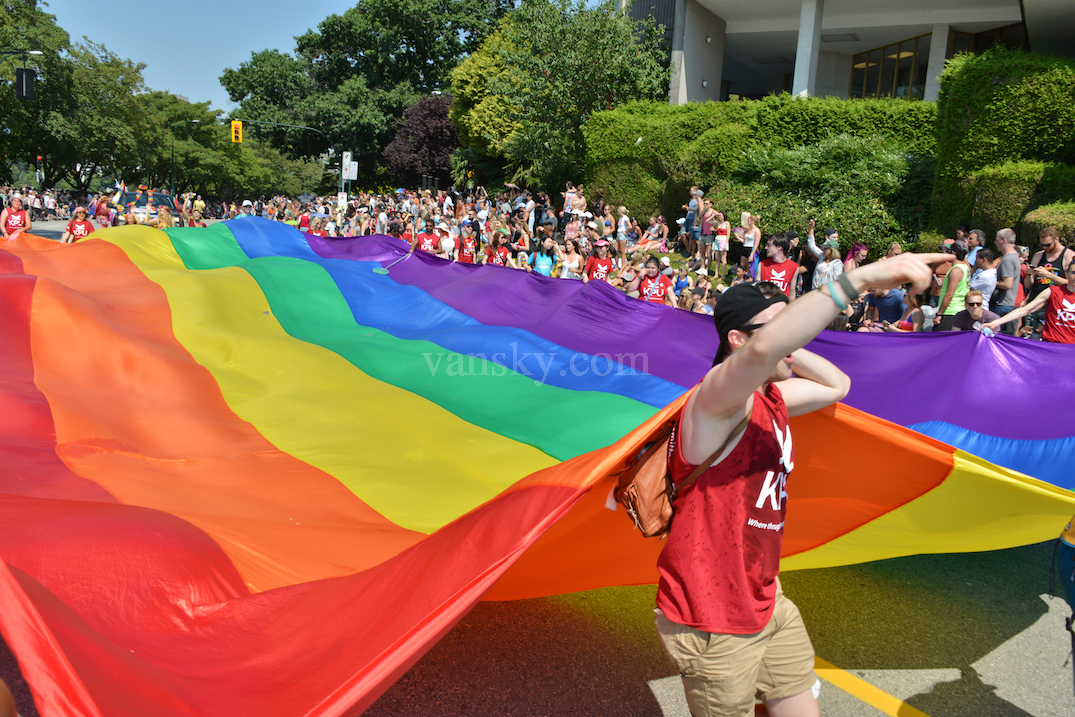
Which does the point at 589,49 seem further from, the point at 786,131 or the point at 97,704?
the point at 97,704

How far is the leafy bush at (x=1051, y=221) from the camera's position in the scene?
34.3ft

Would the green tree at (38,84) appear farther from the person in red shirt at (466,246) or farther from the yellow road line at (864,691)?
the yellow road line at (864,691)

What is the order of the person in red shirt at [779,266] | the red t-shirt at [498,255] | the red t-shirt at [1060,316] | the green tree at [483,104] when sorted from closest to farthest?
the red t-shirt at [1060,316] < the person in red shirt at [779,266] < the red t-shirt at [498,255] < the green tree at [483,104]

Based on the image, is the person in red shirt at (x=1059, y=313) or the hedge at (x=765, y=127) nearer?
the person in red shirt at (x=1059, y=313)

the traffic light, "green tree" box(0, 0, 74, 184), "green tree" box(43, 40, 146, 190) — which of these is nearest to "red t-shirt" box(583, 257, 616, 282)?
the traffic light

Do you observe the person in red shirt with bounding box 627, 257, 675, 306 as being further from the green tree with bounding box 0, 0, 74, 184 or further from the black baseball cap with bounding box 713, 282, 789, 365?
the green tree with bounding box 0, 0, 74, 184

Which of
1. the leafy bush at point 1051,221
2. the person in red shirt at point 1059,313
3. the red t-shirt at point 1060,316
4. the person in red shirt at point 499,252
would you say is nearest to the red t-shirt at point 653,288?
the person in red shirt at point 1059,313

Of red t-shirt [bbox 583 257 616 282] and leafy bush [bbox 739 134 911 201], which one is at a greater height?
leafy bush [bbox 739 134 911 201]

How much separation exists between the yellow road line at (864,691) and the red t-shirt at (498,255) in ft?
35.2

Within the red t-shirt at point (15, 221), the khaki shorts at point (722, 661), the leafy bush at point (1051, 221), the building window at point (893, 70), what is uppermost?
the building window at point (893, 70)

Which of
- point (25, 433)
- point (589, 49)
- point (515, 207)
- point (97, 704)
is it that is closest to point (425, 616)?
point (97, 704)

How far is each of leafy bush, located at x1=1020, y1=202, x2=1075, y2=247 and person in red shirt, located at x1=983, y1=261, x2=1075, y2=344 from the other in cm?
456

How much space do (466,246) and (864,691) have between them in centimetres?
1332

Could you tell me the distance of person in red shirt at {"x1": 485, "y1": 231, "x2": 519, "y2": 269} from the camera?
13.8m
